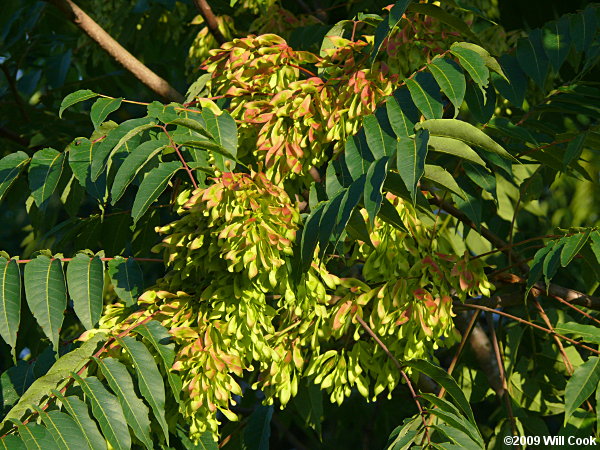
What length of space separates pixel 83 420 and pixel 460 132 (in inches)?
37.9

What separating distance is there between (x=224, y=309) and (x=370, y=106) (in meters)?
0.60

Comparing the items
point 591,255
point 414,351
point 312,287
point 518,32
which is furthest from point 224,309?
point 518,32

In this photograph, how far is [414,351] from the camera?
1843mm

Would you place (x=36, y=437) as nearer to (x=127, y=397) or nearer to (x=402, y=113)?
(x=127, y=397)

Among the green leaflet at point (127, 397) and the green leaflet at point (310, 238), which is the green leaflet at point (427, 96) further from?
the green leaflet at point (127, 397)

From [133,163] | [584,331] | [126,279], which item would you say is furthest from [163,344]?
[584,331]

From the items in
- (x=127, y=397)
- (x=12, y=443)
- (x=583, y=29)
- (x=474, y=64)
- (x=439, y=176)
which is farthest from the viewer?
(x=583, y=29)

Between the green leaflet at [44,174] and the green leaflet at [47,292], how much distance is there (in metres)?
0.15

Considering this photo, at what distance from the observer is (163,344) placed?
1640mm

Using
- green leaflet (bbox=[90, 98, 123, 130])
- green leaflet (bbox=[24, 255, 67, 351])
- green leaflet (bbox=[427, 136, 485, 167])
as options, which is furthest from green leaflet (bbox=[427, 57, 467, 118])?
green leaflet (bbox=[24, 255, 67, 351])

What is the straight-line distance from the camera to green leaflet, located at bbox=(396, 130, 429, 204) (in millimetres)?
1488

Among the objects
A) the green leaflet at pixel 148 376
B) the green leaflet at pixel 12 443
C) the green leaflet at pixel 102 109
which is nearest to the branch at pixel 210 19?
the green leaflet at pixel 102 109

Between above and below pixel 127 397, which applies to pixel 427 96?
above

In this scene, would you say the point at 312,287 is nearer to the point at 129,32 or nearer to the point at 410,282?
the point at 410,282
